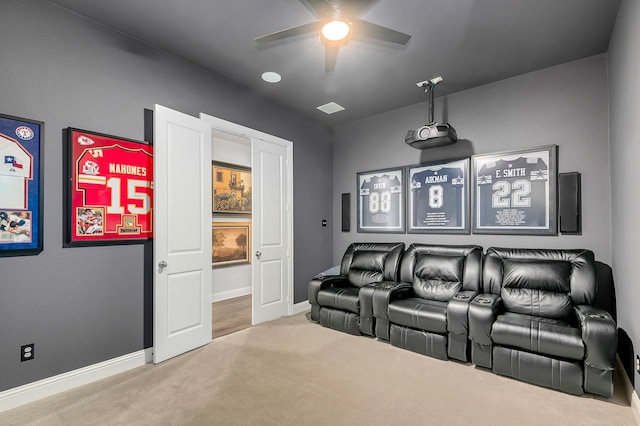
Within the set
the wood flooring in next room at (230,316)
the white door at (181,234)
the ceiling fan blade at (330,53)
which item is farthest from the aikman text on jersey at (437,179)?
the wood flooring in next room at (230,316)

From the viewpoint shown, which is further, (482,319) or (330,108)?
(330,108)

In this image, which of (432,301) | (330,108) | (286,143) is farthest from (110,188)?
(432,301)

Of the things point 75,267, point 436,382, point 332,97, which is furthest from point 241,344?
point 332,97

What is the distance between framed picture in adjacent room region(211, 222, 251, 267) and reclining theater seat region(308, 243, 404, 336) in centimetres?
209

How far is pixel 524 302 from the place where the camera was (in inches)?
120

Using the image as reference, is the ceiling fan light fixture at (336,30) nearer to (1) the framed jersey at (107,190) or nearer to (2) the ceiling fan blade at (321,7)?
(2) the ceiling fan blade at (321,7)

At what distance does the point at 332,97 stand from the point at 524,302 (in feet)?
10.9

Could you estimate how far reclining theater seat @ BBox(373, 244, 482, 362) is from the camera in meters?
3.01

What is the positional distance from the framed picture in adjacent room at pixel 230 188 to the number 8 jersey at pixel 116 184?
7.70ft

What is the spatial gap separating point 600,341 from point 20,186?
4.39 m

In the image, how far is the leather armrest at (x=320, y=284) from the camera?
13.6 feet

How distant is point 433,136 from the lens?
3.76 metres

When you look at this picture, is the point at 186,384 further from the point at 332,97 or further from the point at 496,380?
the point at 332,97

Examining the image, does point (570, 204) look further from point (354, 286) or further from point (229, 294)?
point (229, 294)
